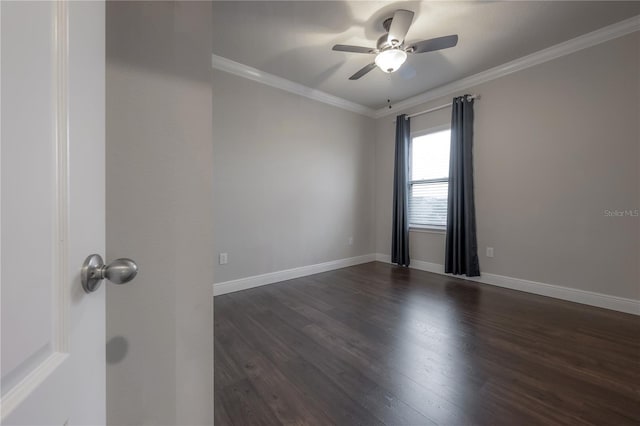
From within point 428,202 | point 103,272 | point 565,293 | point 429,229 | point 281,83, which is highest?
point 281,83

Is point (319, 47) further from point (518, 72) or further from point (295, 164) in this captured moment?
point (518, 72)

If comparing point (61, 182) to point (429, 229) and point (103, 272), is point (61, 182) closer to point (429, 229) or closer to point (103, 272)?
point (103, 272)

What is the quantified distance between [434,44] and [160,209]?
2.46 meters

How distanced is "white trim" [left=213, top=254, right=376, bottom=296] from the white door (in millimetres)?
2563

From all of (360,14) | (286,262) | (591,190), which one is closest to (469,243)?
(591,190)

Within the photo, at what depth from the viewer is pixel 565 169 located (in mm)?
2715

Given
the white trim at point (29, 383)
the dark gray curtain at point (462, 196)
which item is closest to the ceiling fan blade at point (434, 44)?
the dark gray curtain at point (462, 196)

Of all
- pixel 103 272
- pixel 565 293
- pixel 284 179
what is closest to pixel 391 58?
pixel 284 179

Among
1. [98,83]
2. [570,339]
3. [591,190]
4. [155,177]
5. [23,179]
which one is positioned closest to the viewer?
[23,179]

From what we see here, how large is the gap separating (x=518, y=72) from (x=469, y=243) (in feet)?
7.06

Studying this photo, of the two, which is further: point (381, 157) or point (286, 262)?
point (381, 157)

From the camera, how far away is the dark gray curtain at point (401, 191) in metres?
4.06

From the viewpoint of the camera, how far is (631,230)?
93.4 inches

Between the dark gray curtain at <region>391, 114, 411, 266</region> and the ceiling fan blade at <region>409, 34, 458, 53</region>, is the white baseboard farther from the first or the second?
the ceiling fan blade at <region>409, 34, 458, 53</region>
